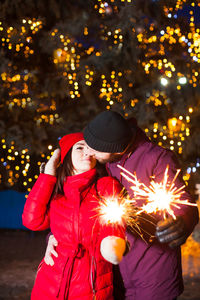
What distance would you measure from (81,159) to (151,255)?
0.82 metres

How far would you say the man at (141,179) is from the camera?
225cm

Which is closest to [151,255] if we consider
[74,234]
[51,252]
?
[74,234]

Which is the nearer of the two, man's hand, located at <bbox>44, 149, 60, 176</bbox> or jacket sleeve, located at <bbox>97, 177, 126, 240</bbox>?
jacket sleeve, located at <bbox>97, 177, 126, 240</bbox>

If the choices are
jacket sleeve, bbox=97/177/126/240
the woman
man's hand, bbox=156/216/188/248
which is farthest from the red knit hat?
man's hand, bbox=156/216/188/248

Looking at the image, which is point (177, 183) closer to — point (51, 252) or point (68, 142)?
point (68, 142)

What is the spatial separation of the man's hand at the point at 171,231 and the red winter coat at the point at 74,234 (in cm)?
28

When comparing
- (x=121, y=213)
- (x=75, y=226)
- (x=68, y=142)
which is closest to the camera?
(x=121, y=213)

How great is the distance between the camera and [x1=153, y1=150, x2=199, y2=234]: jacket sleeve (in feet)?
7.28

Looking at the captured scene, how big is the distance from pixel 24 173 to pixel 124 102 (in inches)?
90.7

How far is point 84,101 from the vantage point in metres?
6.61

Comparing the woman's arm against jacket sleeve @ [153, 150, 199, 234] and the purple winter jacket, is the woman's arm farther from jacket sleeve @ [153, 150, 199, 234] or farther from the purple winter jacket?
jacket sleeve @ [153, 150, 199, 234]

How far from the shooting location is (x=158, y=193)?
2.13 metres

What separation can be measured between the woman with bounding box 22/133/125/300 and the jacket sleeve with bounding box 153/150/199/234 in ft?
1.02

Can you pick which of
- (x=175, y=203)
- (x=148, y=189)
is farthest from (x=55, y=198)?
(x=175, y=203)
